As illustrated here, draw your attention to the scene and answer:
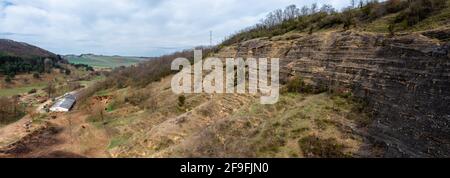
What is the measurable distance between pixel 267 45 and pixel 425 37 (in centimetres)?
1609

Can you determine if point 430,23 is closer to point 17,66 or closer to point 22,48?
point 17,66

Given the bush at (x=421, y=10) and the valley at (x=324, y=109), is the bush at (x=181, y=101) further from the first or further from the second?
the bush at (x=421, y=10)

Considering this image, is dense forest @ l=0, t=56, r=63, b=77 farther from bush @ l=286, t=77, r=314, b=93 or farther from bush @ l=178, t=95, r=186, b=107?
bush @ l=286, t=77, r=314, b=93

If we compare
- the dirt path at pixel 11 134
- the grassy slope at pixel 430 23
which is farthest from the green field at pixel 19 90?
the grassy slope at pixel 430 23

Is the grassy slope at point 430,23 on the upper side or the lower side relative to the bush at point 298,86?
upper

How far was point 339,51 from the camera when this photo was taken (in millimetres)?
22094

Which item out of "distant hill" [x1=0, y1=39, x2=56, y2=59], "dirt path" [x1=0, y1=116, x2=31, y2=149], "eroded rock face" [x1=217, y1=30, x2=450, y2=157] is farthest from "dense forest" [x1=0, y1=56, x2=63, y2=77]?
"eroded rock face" [x1=217, y1=30, x2=450, y2=157]

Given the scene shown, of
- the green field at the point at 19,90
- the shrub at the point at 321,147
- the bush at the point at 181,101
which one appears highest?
the bush at the point at 181,101

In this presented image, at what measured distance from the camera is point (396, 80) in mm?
16844

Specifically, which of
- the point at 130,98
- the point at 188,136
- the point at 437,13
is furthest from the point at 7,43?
the point at 437,13

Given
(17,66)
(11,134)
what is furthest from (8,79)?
(11,134)

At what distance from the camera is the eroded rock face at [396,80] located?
13.9 metres

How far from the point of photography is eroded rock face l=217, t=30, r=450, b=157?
13945 mm
